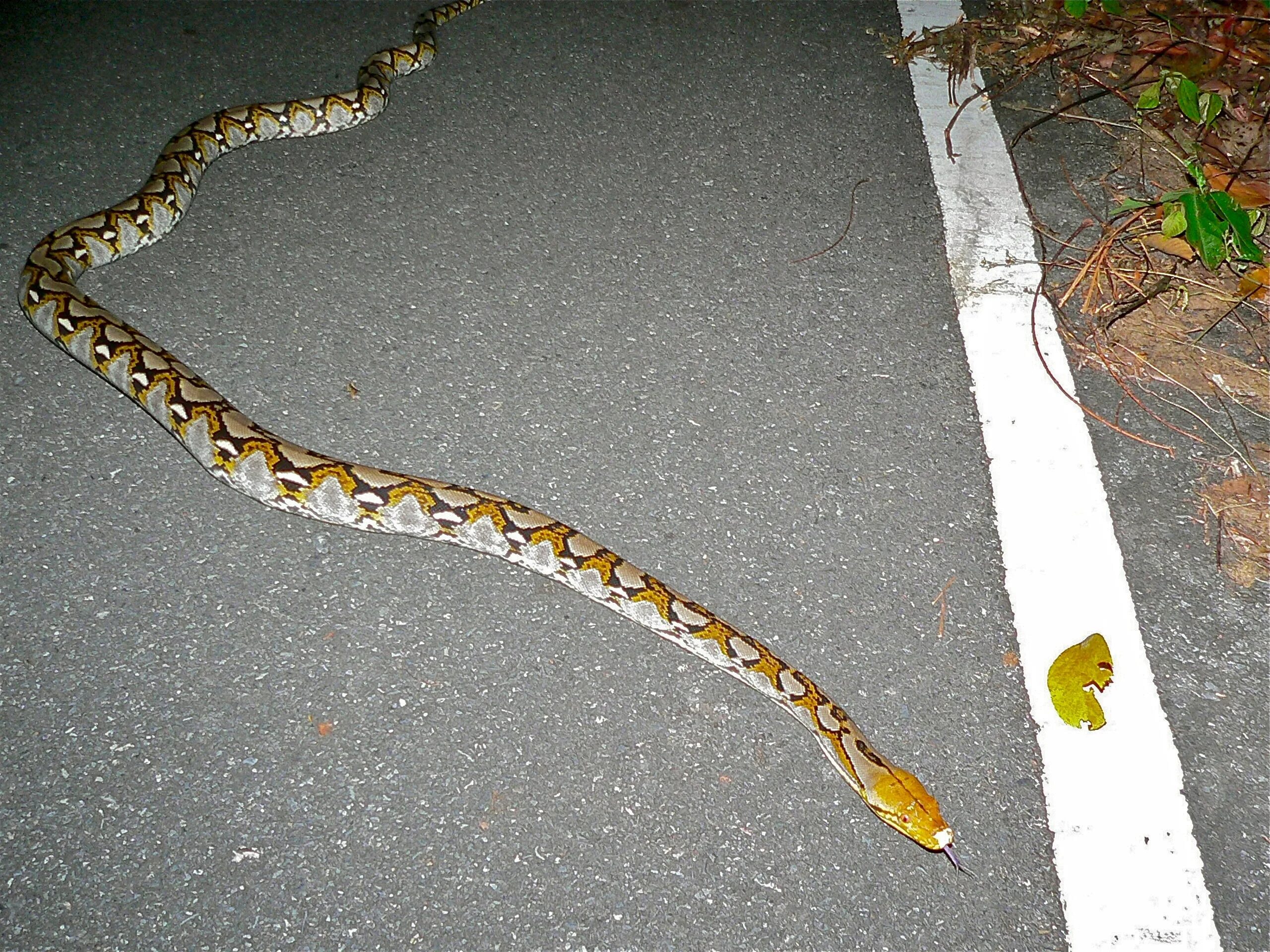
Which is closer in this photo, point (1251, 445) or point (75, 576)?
point (75, 576)

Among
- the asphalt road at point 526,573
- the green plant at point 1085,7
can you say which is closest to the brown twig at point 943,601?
the asphalt road at point 526,573

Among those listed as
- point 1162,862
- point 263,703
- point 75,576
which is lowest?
point 1162,862

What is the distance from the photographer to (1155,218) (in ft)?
16.4

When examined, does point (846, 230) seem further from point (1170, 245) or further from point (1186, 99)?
point (1186, 99)

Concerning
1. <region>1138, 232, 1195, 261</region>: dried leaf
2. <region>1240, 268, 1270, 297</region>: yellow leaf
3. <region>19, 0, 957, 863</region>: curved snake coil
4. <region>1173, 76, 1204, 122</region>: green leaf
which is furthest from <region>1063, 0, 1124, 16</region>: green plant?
<region>19, 0, 957, 863</region>: curved snake coil

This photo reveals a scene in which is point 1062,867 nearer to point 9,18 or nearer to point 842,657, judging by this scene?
point 842,657

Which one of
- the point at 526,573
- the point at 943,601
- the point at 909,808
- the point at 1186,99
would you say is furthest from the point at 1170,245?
the point at 526,573

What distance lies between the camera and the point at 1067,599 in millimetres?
3502

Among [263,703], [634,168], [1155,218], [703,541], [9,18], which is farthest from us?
[9,18]

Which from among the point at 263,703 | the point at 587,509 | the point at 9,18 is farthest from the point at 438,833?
the point at 9,18

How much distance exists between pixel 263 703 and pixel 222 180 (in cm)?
322

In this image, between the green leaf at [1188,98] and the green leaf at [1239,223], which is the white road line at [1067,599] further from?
the green leaf at [1188,98]

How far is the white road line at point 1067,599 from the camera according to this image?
2.78m

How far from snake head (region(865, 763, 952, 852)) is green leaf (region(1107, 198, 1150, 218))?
3.41m
